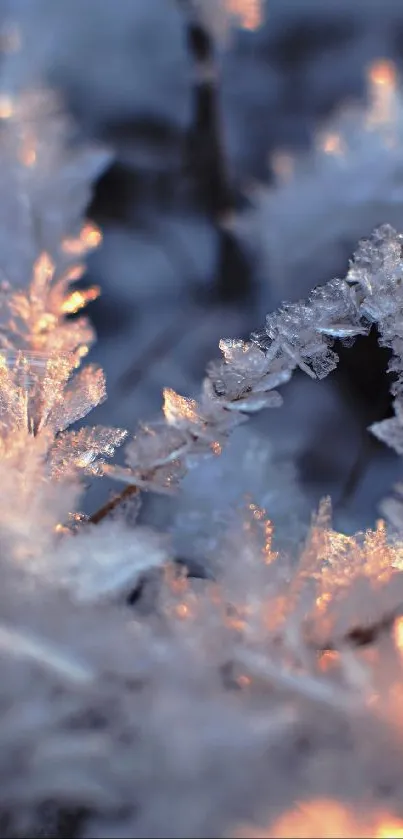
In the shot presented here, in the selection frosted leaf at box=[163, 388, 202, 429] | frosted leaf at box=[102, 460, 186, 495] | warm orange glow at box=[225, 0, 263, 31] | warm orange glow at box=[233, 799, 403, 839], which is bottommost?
warm orange glow at box=[233, 799, 403, 839]

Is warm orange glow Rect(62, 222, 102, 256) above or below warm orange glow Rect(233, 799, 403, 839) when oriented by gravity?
above

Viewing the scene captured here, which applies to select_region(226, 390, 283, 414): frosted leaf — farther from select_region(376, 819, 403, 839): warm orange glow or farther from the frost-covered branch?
select_region(376, 819, 403, 839): warm orange glow

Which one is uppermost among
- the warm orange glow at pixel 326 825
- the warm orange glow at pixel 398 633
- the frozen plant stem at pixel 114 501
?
the frozen plant stem at pixel 114 501

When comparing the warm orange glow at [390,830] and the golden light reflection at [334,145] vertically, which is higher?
the golden light reflection at [334,145]

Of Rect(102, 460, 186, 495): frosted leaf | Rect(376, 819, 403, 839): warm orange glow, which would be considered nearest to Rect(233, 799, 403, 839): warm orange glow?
Rect(376, 819, 403, 839): warm orange glow

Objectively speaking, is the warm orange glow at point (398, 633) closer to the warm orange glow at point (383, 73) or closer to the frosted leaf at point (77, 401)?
the frosted leaf at point (77, 401)

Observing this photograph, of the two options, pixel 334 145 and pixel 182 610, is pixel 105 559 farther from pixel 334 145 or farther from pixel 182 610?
pixel 334 145

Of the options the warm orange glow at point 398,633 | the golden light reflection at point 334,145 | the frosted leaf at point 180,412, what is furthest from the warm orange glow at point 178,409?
the golden light reflection at point 334,145

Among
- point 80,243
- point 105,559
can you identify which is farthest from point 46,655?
point 80,243
